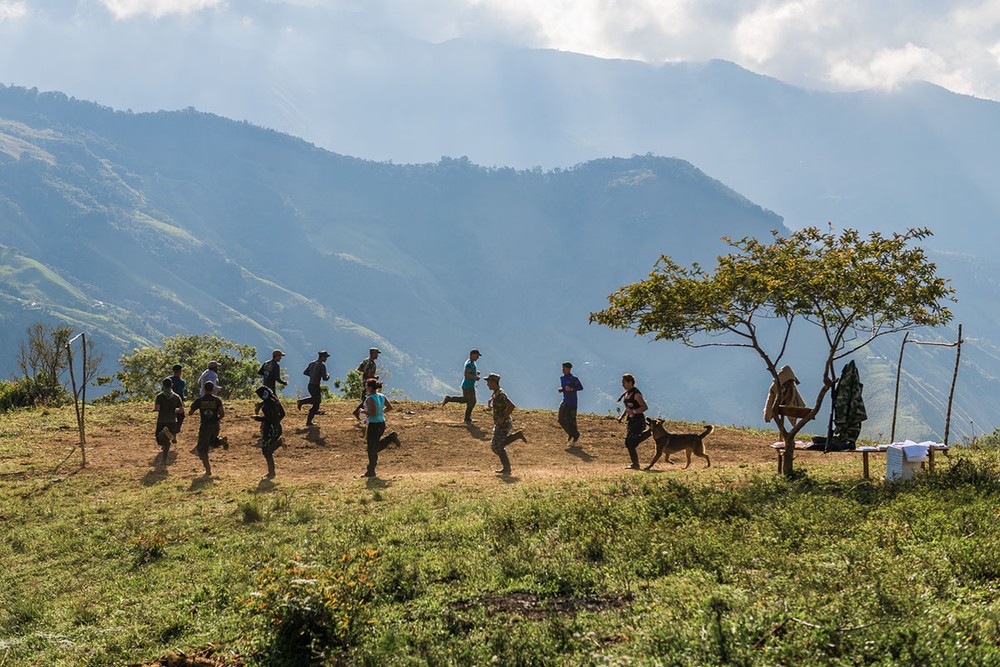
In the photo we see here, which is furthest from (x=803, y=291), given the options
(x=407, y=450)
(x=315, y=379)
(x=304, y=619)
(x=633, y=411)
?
(x=315, y=379)

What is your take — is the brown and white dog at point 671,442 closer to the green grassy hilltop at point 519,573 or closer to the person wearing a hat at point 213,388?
the green grassy hilltop at point 519,573

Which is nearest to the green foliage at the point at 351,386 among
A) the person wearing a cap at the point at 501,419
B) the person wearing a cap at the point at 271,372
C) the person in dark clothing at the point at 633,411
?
the person wearing a cap at the point at 271,372

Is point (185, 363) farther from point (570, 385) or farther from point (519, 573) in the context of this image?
point (519, 573)

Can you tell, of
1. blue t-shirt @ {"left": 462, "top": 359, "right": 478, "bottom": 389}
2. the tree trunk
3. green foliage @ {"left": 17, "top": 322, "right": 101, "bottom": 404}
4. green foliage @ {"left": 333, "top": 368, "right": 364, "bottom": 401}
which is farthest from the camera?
green foliage @ {"left": 333, "top": 368, "right": 364, "bottom": 401}

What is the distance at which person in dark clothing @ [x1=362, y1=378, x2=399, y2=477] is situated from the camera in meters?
16.5

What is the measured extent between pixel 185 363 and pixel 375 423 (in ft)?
103

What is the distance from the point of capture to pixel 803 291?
13.6 meters

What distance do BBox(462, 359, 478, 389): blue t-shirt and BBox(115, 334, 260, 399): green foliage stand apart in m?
19.3

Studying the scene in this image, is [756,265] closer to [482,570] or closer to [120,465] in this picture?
[482,570]

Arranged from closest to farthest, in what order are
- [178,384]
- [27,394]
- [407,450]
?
1. [407,450]
2. [178,384]
3. [27,394]

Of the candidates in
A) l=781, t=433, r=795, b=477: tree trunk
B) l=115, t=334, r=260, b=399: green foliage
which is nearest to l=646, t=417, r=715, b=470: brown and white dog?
l=781, t=433, r=795, b=477: tree trunk

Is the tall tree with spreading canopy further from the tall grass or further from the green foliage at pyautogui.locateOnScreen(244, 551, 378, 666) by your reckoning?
the green foliage at pyautogui.locateOnScreen(244, 551, 378, 666)

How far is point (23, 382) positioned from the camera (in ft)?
95.2

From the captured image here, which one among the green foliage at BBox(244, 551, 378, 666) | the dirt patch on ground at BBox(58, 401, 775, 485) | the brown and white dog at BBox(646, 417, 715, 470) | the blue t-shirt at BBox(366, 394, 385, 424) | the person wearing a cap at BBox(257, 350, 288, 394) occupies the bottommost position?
the green foliage at BBox(244, 551, 378, 666)
